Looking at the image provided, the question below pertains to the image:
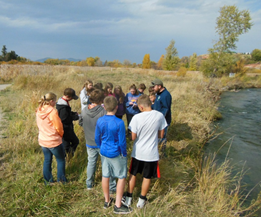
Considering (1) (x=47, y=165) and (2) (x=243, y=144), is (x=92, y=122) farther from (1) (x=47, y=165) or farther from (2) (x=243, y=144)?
(2) (x=243, y=144)

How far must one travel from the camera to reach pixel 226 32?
2480 cm

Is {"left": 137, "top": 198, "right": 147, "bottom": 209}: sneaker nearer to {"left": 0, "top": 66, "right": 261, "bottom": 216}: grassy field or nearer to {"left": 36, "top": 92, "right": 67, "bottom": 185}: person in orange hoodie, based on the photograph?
{"left": 0, "top": 66, "right": 261, "bottom": 216}: grassy field

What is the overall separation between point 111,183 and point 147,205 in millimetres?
609

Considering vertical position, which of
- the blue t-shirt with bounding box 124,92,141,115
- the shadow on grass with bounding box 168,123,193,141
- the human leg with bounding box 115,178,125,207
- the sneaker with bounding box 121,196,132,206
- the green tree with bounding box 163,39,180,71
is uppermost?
the green tree with bounding box 163,39,180,71

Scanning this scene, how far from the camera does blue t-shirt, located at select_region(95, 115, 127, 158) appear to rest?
2.23 m

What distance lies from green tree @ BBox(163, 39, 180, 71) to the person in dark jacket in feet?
123

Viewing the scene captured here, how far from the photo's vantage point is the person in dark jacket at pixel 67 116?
10.1 feet

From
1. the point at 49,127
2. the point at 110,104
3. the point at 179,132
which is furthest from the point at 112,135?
the point at 179,132

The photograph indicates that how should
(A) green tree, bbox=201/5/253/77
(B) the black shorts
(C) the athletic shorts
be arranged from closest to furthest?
(C) the athletic shorts
(B) the black shorts
(A) green tree, bbox=201/5/253/77

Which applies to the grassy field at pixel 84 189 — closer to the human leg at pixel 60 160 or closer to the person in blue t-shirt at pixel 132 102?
the human leg at pixel 60 160

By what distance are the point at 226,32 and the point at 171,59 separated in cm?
1478

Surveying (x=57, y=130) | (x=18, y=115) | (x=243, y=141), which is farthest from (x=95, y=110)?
(x=243, y=141)

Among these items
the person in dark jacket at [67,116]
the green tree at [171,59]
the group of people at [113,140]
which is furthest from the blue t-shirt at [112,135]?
the green tree at [171,59]

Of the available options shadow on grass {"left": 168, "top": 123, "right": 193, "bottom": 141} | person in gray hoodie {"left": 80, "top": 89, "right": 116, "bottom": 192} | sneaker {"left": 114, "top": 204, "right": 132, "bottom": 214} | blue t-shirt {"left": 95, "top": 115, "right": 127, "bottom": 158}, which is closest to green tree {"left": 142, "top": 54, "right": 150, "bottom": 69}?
shadow on grass {"left": 168, "top": 123, "right": 193, "bottom": 141}
